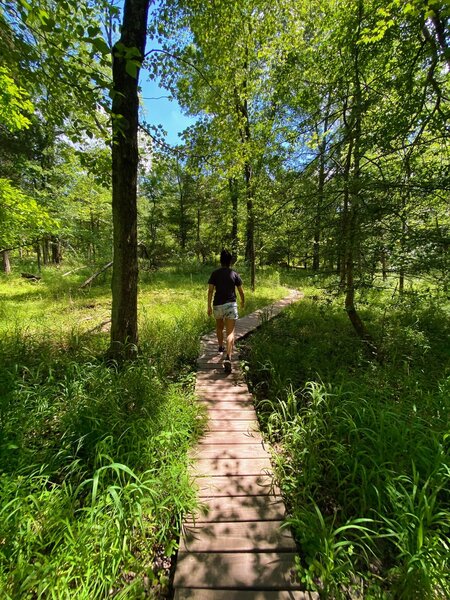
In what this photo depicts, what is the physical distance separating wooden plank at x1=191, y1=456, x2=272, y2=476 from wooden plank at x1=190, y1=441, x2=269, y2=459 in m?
0.05

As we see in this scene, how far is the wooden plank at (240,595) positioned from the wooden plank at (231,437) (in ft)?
4.30

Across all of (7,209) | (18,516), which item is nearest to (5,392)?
(18,516)

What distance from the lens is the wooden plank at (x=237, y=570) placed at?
66.3 inches

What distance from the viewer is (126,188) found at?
3898mm

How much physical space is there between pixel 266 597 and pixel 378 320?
7823 millimetres

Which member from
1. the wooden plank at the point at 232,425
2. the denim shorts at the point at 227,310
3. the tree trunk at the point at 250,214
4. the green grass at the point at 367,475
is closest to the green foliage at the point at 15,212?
the denim shorts at the point at 227,310

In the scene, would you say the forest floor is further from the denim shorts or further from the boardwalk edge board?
the denim shorts

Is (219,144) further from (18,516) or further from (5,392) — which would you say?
(18,516)

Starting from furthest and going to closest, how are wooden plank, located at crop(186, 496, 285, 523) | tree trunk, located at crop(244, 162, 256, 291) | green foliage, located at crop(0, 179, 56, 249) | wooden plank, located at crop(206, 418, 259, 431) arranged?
tree trunk, located at crop(244, 162, 256, 291) → green foliage, located at crop(0, 179, 56, 249) → wooden plank, located at crop(206, 418, 259, 431) → wooden plank, located at crop(186, 496, 285, 523)

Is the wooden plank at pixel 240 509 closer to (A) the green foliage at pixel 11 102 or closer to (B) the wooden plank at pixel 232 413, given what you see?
(B) the wooden plank at pixel 232 413

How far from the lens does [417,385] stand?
4.02 metres

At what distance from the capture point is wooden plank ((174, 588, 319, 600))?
5.28 ft

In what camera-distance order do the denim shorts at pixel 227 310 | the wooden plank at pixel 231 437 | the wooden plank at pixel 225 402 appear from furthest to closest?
the denim shorts at pixel 227 310 → the wooden plank at pixel 225 402 → the wooden plank at pixel 231 437

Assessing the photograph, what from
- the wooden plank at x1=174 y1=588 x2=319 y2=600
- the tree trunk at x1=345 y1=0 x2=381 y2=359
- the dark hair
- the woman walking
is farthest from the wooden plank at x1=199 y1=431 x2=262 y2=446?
the tree trunk at x1=345 y1=0 x2=381 y2=359
